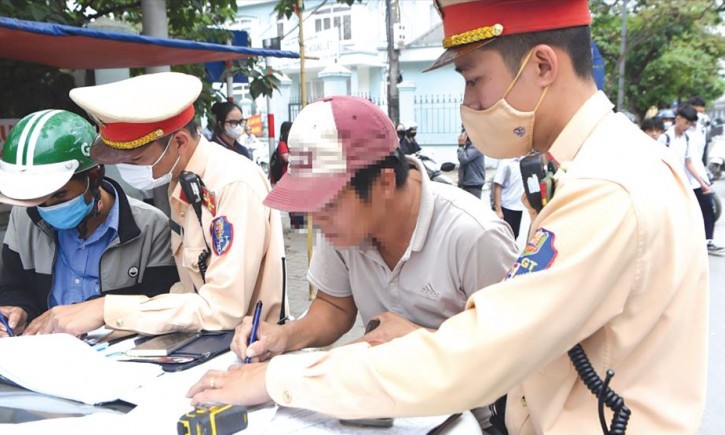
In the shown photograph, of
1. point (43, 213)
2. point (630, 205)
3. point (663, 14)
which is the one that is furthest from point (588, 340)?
point (663, 14)

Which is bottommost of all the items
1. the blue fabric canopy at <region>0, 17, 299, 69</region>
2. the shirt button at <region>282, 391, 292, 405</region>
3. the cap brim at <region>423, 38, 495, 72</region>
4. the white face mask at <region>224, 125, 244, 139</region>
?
the shirt button at <region>282, 391, 292, 405</region>

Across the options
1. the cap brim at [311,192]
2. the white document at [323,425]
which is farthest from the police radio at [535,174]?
the white document at [323,425]

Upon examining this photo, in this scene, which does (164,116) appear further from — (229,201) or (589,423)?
(589,423)

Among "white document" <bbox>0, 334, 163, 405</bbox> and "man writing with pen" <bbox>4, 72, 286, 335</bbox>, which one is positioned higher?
"man writing with pen" <bbox>4, 72, 286, 335</bbox>

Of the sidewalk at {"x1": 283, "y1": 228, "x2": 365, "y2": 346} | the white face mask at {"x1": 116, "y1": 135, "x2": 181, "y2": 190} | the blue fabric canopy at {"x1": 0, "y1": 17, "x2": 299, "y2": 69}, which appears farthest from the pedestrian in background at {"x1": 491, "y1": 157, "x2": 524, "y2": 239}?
the white face mask at {"x1": 116, "y1": 135, "x2": 181, "y2": 190}

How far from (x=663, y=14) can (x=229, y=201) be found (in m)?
18.3

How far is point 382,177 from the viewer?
4.80ft

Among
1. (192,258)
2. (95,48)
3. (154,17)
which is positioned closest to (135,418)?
(192,258)

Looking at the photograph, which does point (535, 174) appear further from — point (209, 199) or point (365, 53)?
point (365, 53)

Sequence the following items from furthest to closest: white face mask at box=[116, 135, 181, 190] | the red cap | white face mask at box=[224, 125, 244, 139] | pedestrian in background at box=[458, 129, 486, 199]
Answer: pedestrian in background at box=[458, 129, 486, 199] < white face mask at box=[224, 125, 244, 139] < white face mask at box=[116, 135, 181, 190] < the red cap

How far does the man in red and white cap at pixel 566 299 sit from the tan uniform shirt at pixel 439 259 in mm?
362

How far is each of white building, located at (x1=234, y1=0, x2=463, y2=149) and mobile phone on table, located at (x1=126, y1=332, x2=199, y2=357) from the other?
1651 centimetres

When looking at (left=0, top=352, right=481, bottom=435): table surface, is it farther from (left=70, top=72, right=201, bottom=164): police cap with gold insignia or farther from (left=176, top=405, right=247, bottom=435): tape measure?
(left=70, top=72, right=201, bottom=164): police cap with gold insignia

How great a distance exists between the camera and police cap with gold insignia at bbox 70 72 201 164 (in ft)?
6.10
